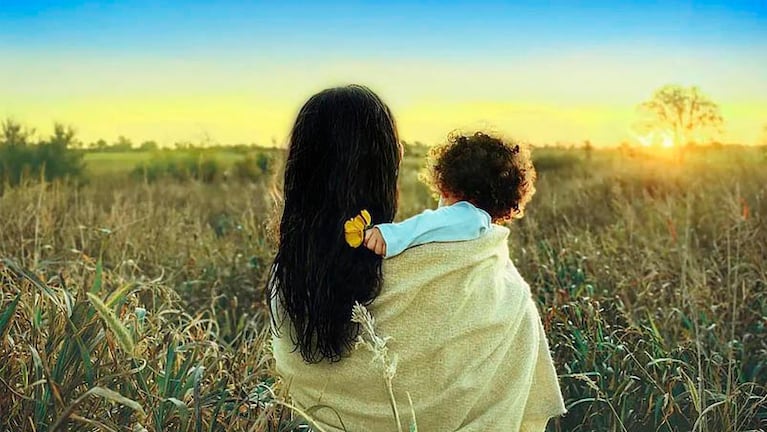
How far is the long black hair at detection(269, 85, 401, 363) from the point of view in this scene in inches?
102

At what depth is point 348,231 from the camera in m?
2.53

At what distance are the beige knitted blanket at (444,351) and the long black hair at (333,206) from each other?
0.25 feet

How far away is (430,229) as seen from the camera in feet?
8.55

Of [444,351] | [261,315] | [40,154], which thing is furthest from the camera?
[40,154]

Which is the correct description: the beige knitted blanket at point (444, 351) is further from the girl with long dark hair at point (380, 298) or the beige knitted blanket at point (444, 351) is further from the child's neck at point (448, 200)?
the child's neck at point (448, 200)

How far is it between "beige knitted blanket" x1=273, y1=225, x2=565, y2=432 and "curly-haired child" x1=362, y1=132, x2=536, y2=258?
0.14ft

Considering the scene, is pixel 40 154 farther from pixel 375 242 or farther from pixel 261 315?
pixel 375 242

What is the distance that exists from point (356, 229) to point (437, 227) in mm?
230

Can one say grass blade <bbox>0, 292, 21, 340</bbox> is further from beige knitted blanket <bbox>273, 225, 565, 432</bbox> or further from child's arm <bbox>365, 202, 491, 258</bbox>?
child's arm <bbox>365, 202, 491, 258</bbox>

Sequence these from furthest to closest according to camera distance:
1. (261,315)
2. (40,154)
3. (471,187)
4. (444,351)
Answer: (40,154)
(261,315)
(471,187)
(444,351)

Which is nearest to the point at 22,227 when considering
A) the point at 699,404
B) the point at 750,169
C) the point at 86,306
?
the point at 86,306

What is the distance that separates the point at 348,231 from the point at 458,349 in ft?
1.45

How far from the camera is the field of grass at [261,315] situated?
8.77 ft

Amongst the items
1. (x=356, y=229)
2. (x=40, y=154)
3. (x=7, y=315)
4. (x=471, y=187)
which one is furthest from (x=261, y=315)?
(x=40, y=154)
